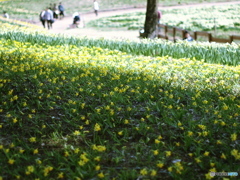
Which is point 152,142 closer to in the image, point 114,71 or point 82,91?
point 82,91

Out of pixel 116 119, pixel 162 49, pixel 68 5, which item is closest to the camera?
pixel 116 119

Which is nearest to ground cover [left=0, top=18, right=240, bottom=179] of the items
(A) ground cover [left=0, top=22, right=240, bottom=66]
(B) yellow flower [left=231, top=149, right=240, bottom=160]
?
(B) yellow flower [left=231, top=149, right=240, bottom=160]

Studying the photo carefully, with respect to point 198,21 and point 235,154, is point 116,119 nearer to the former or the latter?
point 235,154

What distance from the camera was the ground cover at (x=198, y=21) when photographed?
69.3 ft

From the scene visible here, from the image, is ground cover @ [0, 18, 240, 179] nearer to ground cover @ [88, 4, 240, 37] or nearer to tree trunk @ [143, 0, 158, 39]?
tree trunk @ [143, 0, 158, 39]

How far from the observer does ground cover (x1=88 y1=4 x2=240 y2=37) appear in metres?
21.1

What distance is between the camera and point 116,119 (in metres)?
4.15

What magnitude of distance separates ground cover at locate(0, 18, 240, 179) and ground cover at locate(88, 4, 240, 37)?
14.3 m

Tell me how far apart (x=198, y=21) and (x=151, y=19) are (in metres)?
13.3

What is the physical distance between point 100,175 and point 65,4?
37.7 metres

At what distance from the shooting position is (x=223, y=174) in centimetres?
292

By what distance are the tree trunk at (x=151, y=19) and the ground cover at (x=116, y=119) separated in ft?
16.2

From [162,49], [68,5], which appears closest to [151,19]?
[162,49]

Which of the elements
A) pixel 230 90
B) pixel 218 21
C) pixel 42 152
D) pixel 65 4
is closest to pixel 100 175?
pixel 42 152
